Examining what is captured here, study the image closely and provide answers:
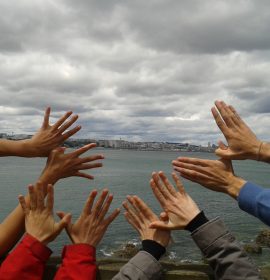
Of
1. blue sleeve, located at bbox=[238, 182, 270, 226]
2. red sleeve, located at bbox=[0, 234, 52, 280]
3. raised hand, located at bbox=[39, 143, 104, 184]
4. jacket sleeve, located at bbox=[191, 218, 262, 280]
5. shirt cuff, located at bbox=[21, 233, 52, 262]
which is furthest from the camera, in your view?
raised hand, located at bbox=[39, 143, 104, 184]

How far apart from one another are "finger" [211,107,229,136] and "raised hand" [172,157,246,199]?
236 mm

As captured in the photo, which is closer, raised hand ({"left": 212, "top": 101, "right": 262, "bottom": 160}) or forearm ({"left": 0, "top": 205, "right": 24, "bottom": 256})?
raised hand ({"left": 212, "top": 101, "right": 262, "bottom": 160})

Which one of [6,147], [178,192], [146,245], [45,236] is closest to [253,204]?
[178,192]

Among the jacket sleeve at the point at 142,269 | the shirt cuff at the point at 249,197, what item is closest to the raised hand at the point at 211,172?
the shirt cuff at the point at 249,197

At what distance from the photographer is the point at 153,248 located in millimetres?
3184

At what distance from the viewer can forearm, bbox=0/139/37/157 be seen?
12.3 feet

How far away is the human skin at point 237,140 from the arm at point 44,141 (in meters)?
1.32

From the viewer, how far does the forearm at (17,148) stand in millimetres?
3758

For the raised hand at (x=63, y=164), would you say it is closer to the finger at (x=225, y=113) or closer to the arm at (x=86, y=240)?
the arm at (x=86, y=240)

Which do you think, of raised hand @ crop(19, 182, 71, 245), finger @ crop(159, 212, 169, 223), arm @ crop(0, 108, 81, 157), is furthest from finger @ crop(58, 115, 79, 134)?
finger @ crop(159, 212, 169, 223)

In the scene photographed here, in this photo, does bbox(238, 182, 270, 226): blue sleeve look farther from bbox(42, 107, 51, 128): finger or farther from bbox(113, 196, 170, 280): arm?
bbox(42, 107, 51, 128): finger

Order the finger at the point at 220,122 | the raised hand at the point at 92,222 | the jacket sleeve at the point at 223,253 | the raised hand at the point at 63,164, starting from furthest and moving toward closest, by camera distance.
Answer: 1. the raised hand at the point at 63,164
2. the raised hand at the point at 92,222
3. the finger at the point at 220,122
4. the jacket sleeve at the point at 223,253

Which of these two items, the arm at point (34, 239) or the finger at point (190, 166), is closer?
the arm at point (34, 239)

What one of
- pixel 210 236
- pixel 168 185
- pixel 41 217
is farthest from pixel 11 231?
pixel 210 236
